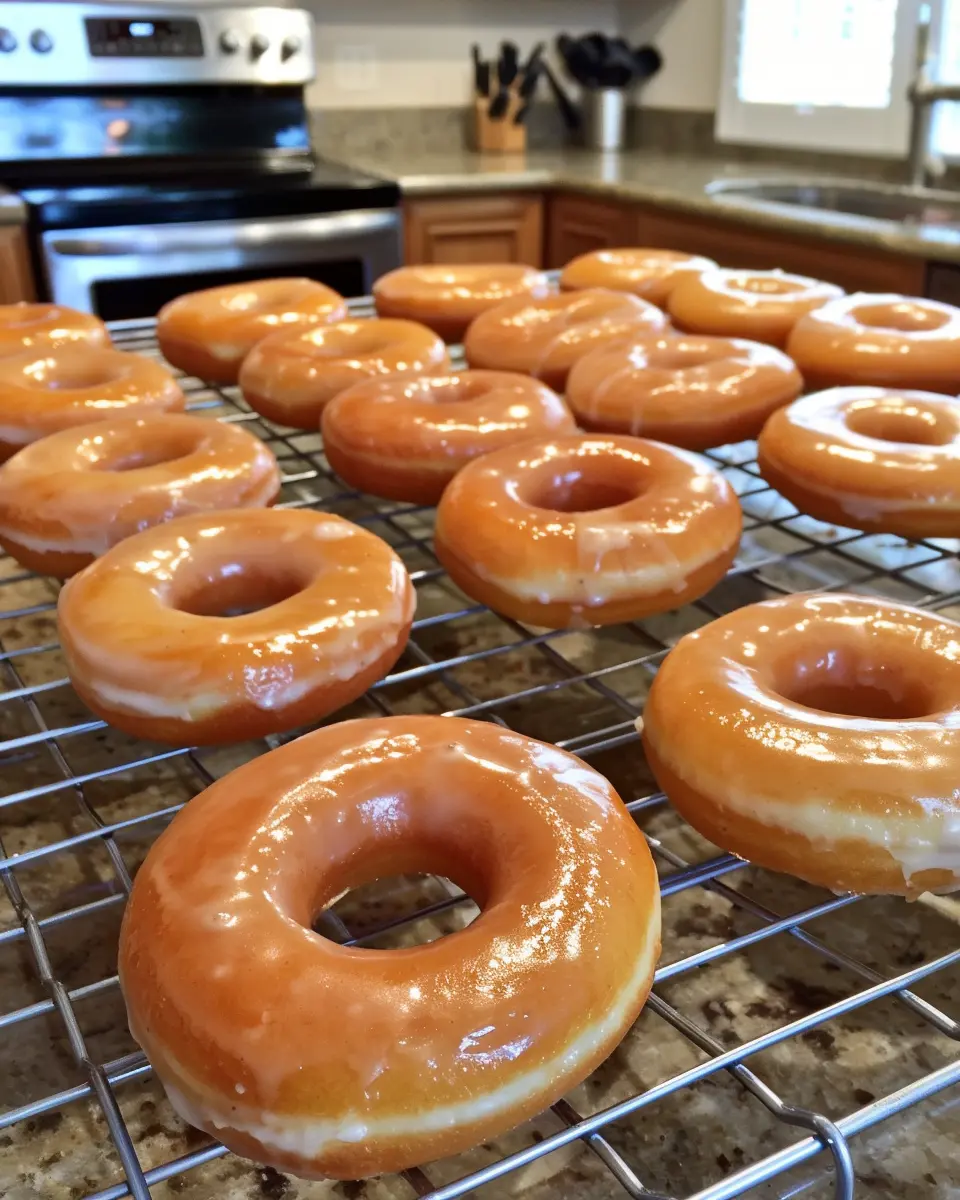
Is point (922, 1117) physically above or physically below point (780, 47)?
below

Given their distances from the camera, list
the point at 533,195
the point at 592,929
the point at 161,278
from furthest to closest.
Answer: the point at 533,195
the point at 161,278
the point at 592,929

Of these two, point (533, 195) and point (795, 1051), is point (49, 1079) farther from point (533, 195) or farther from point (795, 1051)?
point (533, 195)

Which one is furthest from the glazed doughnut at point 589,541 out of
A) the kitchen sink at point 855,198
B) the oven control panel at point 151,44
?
the oven control panel at point 151,44

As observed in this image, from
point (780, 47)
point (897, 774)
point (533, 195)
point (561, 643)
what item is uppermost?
point (780, 47)

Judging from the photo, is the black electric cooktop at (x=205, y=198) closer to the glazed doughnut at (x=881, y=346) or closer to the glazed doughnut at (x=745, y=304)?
the glazed doughnut at (x=745, y=304)

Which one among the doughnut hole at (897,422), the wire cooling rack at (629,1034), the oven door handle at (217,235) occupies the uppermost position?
the oven door handle at (217,235)

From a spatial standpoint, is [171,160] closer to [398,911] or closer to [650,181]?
[650,181]

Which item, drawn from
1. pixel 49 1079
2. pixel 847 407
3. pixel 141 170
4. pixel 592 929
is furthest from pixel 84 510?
pixel 141 170
